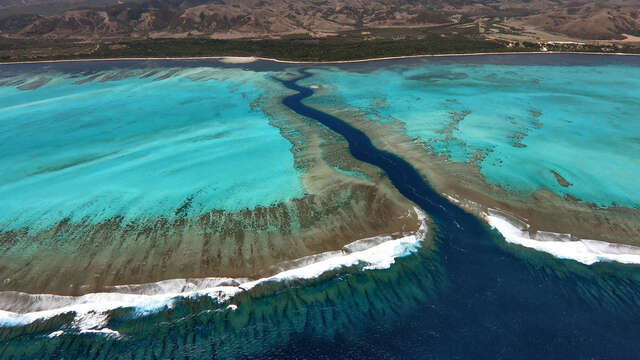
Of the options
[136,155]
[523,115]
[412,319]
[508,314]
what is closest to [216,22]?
[136,155]

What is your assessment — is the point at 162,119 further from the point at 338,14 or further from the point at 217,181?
the point at 338,14

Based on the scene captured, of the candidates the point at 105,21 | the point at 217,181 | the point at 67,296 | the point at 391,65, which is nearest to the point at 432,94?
the point at 391,65

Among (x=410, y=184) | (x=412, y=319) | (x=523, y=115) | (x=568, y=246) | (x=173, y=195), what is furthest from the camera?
(x=523, y=115)

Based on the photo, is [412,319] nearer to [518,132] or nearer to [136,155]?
[518,132]

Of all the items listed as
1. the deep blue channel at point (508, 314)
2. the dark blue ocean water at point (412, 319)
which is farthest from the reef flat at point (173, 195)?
the deep blue channel at point (508, 314)

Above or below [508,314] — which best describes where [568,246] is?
above
